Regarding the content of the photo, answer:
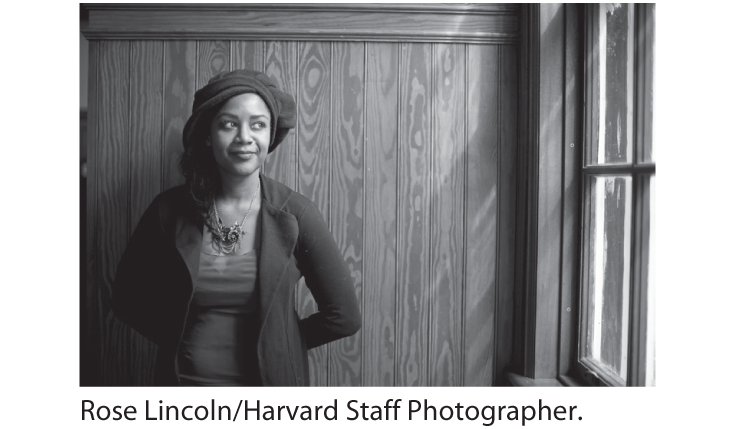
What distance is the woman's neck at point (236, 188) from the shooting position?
4.82 ft

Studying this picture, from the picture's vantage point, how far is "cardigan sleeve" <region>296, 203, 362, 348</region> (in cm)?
149

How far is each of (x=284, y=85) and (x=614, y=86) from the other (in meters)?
0.96

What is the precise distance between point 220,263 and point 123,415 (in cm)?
46

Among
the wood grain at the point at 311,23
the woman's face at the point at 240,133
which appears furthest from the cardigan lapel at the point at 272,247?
the wood grain at the point at 311,23

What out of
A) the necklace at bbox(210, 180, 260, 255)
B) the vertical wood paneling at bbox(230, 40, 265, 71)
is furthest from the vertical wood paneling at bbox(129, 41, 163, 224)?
the necklace at bbox(210, 180, 260, 255)

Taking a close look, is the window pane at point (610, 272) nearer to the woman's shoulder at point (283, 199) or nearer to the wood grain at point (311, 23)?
the wood grain at point (311, 23)

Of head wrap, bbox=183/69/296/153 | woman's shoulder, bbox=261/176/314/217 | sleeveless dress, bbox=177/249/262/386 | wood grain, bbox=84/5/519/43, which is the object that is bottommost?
sleeveless dress, bbox=177/249/262/386

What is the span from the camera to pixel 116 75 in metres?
1.75

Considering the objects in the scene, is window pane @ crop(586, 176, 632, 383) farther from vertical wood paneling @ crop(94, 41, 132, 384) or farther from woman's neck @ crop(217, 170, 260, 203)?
vertical wood paneling @ crop(94, 41, 132, 384)

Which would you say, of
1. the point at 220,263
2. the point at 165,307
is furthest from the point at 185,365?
the point at 220,263

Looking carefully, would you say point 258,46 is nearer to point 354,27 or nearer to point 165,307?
point 354,27

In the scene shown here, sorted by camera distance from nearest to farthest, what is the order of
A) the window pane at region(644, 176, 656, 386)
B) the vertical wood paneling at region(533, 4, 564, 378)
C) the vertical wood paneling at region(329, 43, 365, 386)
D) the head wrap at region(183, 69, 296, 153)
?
the window pane at region(644, 176, 656, 386) < the head wrap at region(183, 69, 296, 153) < the vertical wood paneling at region(533, 4, 564, 378) < the vertical wood paneling at region(329, 43, 365, 386)

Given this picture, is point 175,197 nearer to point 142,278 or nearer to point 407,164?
point 142,278

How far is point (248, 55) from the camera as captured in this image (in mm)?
1757
